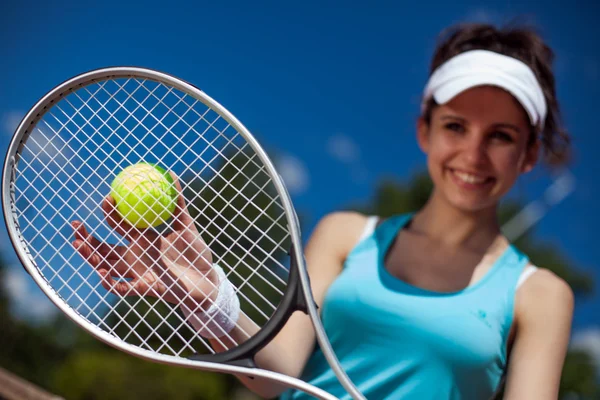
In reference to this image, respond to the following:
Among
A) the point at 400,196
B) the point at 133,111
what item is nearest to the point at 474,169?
the point at 133,111

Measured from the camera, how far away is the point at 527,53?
178cm

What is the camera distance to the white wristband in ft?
4.76

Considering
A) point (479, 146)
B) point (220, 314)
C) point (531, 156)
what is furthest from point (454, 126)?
point (220, 314)

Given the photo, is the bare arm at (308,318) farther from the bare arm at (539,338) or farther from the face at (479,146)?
the bare arm at (539,338)

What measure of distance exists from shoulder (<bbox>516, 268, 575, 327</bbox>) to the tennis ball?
2.62 feet

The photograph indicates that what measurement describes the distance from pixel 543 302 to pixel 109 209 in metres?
0.97

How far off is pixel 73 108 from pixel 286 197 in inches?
22.1

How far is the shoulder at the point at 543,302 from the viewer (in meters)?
1.56

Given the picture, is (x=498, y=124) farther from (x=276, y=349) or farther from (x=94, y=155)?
(x=94, y=155)

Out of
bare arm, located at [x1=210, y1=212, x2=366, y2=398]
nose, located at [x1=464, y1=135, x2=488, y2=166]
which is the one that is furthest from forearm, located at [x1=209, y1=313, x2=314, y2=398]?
nose, located at [x1=464, y1=135, x2=488, y2=166]

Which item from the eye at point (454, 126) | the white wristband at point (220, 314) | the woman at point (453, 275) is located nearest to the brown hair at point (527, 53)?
the woman at point (453, 275)

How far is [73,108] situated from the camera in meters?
1.65

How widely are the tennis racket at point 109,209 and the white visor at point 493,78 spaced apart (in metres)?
0.51

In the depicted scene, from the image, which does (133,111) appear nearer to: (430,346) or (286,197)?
(286,197)
